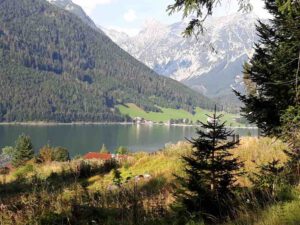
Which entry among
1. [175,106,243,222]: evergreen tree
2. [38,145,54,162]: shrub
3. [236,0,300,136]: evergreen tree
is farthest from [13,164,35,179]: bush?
[175,106,243,222]: evergreen tree

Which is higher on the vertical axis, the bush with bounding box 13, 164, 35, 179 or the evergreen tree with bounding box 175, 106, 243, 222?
the evergreen tree with bounding box 175, 106, 243, 222

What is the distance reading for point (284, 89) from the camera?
13000 mm

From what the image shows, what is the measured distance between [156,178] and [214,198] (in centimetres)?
584

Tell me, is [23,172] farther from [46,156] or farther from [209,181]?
[46,156]

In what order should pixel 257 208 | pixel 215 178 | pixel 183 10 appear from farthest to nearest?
pixel 183 10, pixel 215 178, pixel 257 208

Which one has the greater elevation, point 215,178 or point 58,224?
point 215,178

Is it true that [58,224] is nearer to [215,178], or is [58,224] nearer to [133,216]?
[133,216]

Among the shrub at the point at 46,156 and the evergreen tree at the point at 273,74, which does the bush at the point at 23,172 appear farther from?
the evergreen tree at the point at 273,74

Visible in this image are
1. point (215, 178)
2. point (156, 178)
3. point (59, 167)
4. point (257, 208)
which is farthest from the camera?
point (59, 167)

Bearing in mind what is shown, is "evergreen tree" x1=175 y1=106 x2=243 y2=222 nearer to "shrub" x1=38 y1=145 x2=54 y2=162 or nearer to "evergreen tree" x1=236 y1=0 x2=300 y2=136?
"evergreen tree" x1=236 y1=0 x2=300 y2=136

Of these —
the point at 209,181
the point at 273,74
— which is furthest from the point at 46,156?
the point at 209,181

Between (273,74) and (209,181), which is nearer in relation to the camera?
(209,181)

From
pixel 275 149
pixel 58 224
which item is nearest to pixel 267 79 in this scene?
pixel 275 149

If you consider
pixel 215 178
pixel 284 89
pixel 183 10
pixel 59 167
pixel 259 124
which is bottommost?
pixel 59 167
